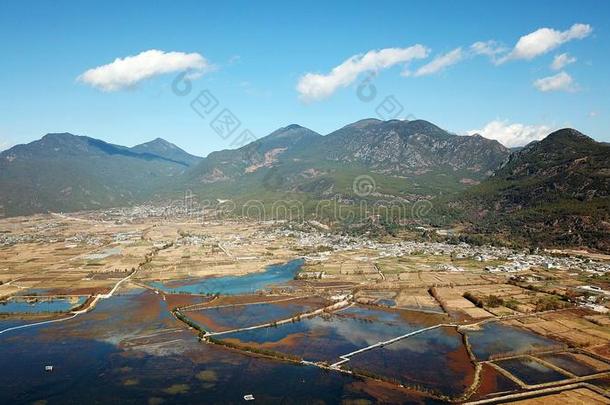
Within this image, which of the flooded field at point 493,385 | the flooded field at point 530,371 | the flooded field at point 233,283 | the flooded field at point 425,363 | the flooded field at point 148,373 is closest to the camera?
the flooded field at point 493,385

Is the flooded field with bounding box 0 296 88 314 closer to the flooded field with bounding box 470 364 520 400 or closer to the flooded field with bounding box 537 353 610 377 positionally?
the flooded field with bounding box 470 364 520 400

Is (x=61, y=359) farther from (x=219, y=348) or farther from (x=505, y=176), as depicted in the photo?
(x=505, y=176)

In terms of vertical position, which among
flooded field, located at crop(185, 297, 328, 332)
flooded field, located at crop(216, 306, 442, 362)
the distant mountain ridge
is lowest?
flooded field, located at crop(216, 306, 442, 362)

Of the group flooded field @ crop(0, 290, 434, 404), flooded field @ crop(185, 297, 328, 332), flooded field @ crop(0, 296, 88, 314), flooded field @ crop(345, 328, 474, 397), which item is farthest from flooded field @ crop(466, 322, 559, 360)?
flooded field @ crop(0, 296, 88, 314)

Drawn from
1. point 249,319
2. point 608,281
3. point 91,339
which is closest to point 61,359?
point 91,339

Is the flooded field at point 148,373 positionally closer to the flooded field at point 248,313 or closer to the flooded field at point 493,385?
the flooded field at point 248,313

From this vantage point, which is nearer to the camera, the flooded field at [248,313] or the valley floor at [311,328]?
the valley floor at [311,328]

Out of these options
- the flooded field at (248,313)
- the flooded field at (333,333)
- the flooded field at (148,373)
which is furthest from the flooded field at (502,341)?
the flooded field at (248,313)
